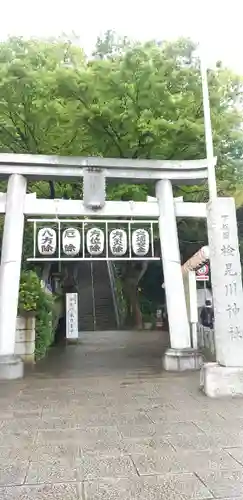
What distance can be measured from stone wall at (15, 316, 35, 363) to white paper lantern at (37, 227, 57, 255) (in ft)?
9.86

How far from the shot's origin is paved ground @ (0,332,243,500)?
3598 mm

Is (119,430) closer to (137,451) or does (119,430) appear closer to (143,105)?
(137,451)

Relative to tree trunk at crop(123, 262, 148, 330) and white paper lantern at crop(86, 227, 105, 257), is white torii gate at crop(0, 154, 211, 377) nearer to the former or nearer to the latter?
white paper lantern at crop(86, 227, 105, 257)

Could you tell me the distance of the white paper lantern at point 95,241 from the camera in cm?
→ 986

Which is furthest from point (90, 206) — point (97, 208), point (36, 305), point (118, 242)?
point (36, 305)

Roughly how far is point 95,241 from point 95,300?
19.6 meters

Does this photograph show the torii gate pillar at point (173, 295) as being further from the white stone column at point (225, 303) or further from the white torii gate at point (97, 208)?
the white stone column at point (225, 303)

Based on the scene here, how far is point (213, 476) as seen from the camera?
3.77 m

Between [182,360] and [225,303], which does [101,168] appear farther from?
[182,360]

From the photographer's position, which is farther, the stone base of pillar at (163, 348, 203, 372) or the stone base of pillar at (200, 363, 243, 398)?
the stone base of pillar at (163, 348, 203, 372)

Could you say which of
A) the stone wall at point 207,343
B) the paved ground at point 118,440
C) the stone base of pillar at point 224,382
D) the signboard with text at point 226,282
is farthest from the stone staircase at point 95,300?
the stone base of pillar at point 224,382

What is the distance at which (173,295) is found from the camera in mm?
10023

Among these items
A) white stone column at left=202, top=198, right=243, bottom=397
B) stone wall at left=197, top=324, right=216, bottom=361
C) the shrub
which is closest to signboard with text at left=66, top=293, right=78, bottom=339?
the shrub

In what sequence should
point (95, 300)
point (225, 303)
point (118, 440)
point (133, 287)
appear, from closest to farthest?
point (118, 440)
point (225, 303)
point (133, 287)
point (95, 300)
